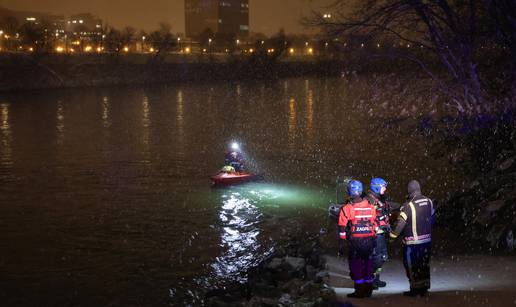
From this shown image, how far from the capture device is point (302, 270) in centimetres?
1197

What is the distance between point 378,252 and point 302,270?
2523 mm

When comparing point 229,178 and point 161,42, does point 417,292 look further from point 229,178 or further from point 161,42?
point 161,42

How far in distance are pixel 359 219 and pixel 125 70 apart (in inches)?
4266

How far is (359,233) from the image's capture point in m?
9.09

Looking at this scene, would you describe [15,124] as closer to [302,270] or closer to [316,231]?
[316,231]

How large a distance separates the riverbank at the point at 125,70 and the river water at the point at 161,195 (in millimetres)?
52386

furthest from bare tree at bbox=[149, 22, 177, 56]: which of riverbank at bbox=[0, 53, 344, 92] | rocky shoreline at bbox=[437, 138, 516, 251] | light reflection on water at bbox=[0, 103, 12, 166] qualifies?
rocky shoreline at bbox=[437, 138, 516, 251]

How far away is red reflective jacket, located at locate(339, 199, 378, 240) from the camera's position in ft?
29.6

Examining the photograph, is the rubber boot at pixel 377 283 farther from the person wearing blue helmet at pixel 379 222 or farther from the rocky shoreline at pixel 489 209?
the rocky shoreline at pixel 489 209

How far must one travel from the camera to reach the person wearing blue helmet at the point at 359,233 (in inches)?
355

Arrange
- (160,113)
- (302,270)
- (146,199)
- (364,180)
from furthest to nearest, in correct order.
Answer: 1. (160,113)
2. (364,180)
3. (146,199)
4. (302,270)

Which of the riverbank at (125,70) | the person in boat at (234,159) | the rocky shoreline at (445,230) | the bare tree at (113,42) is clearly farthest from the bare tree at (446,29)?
the bare tree at (113,42)

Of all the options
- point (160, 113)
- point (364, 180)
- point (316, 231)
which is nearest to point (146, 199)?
point (316, 231)

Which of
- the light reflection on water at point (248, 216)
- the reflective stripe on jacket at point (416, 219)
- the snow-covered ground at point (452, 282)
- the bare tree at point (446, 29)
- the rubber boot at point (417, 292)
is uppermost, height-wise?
the bare tree at point (446, 29)
